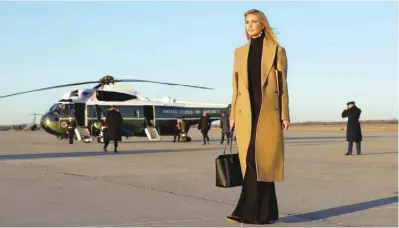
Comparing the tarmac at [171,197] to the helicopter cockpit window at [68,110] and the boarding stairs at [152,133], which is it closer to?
the helicopter cockpit window at [68,110]

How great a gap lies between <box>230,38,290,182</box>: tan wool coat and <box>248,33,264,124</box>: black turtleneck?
0.15 ft

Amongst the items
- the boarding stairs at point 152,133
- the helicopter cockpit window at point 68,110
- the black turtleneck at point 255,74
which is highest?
the black turtleneck at point 255,74

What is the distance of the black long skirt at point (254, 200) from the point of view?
5727 mm

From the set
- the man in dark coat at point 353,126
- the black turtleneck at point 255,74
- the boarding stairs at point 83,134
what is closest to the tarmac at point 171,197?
the black turtleneck at point 255,74

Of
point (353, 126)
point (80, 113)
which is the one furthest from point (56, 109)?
point (353, 126)

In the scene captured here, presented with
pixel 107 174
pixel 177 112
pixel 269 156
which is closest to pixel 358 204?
pixel 269 156

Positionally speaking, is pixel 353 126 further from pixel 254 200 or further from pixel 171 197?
pixel 254 200

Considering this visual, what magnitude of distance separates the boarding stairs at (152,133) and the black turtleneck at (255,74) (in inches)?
972

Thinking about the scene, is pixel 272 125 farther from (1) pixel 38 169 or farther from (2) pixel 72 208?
(1) pixel 38 169

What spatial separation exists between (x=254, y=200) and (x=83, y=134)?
945 inches

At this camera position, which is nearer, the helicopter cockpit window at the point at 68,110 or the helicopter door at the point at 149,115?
the helicopter cockpit window at the point at 68,110

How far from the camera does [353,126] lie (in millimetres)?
17922

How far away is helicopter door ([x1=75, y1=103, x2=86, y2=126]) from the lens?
29156 mm

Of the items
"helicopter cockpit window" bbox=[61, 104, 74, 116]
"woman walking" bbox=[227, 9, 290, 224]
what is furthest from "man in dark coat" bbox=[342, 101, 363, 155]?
"helicopter cockpit window" bbox=[61, 104, 74, 116]
